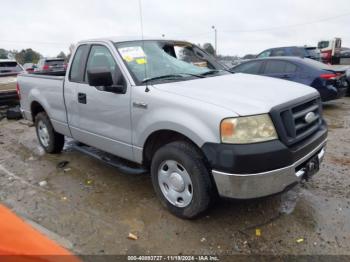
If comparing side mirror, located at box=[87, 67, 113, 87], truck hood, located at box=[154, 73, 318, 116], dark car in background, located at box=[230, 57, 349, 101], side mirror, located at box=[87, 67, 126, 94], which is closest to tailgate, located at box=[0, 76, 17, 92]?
dark car in background, located at box=[230, 57, 349, 101]

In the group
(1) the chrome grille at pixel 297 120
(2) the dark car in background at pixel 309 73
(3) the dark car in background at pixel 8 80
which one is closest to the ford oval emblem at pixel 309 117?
(1) the chrome grille at pixel 297 120

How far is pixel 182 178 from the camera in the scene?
10.5 ft

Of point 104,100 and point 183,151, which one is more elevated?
point 104,100

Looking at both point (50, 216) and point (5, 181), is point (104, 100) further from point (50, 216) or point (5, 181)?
point (5, 181)

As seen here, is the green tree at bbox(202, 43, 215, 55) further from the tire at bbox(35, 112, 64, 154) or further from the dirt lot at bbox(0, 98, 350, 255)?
the tire at bbox(35, 112, 64, 154)

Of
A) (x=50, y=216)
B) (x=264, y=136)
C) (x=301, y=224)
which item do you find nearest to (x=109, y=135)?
(x=50, y=216)

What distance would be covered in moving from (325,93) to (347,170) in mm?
4185

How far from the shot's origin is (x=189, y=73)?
3857 mm

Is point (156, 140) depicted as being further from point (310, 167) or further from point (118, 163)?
point (310, 167)

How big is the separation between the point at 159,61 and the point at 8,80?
809 cm

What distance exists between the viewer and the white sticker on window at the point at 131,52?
12.3 feet

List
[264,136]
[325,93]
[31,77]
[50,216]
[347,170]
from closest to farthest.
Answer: [264,136]
[50,216]
[347,170]
[31,77]
[325,93]

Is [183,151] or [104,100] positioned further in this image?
[104,100]

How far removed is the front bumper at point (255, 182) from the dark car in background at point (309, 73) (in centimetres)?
568
